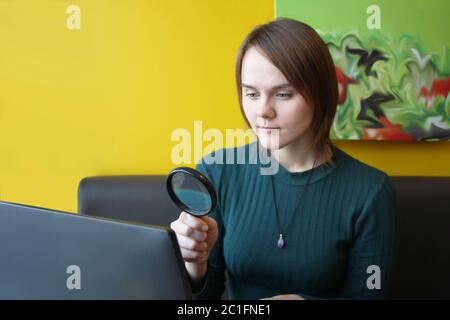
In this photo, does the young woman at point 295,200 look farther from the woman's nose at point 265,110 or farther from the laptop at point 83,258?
the laptop at point 83,258

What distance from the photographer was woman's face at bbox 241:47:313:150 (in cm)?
97

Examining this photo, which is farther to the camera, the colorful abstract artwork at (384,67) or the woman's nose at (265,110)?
the colorful abstract artwork at (384,67)

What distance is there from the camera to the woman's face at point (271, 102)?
3.19 feet

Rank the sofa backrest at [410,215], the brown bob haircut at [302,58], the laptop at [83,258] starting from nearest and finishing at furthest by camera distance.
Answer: the laptop at [83,258]
the brown bob haircut at [302,58]
the sofa backrest at [410,215]

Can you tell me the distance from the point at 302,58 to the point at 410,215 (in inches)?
32.5

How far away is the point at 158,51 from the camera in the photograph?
66.5 inches

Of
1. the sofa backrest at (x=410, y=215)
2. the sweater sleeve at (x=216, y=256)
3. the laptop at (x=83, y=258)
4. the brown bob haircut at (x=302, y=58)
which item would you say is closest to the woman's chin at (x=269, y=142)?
the brown bob haircut at (x=302, y=58)

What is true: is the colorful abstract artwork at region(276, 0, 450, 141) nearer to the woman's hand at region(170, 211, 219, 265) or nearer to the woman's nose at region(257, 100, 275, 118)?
the woman's nose at region(257, 100, 275, 118)

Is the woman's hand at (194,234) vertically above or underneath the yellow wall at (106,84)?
underneath

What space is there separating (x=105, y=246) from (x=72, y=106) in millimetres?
1268

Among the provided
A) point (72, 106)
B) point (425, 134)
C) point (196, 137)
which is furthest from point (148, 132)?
point (425, 134)

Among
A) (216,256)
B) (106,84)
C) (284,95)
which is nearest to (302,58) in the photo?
(284,95)

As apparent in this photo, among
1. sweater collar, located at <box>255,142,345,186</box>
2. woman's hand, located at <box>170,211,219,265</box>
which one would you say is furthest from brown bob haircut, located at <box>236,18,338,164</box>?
woman's hand, located at <box>170,211,219,265</box>

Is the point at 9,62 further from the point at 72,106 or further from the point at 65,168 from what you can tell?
the point at 65,168
